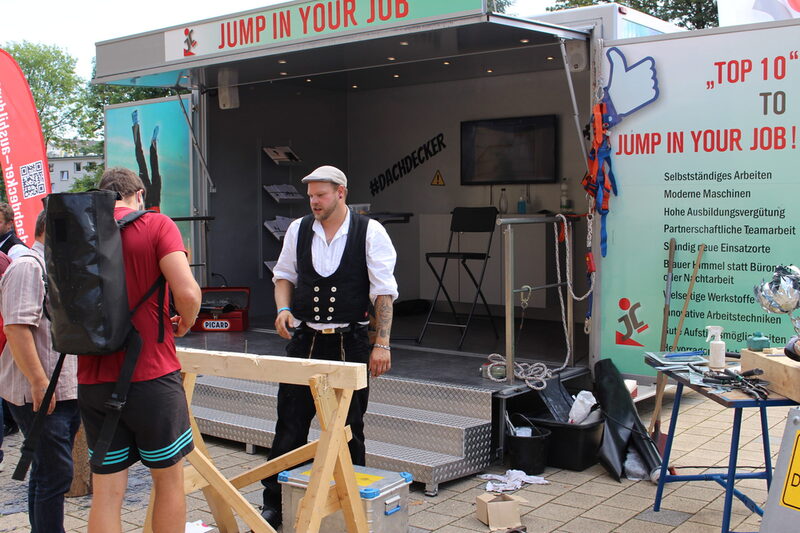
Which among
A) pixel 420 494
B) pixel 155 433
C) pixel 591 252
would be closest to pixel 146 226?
pixel 155 433

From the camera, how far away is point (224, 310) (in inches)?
307

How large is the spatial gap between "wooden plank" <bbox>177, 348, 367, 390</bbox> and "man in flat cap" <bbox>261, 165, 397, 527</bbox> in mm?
553

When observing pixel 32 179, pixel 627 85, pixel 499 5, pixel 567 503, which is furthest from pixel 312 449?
pixel 32 179

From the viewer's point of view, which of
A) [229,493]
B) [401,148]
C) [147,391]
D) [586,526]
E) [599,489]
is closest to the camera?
[147,391]

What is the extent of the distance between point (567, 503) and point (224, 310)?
4155 mm

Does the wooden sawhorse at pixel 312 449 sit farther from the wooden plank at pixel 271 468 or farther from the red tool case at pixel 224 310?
the red tool case at pixel 224 310

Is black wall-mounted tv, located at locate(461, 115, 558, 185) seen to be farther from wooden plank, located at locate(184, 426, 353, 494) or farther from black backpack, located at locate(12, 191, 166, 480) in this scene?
black backpack, located at locate(12, 191, 166, 480)

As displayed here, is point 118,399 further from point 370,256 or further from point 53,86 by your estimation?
point 53,86

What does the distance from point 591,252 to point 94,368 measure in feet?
11.9

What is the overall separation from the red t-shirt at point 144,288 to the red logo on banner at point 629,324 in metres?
3.43

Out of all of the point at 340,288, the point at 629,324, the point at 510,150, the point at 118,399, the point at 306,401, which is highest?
the point at 510,150

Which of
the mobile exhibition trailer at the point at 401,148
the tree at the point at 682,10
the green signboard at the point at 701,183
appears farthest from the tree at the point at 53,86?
the green signboard at the point at 701,183

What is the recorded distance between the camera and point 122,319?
2867 mm

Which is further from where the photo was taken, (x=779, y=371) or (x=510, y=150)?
(x=510, y=150)
